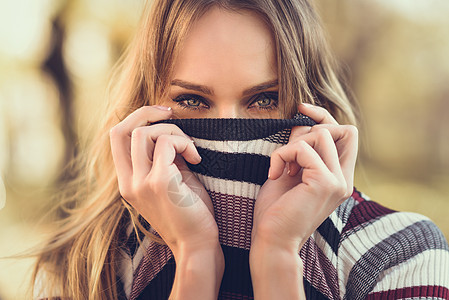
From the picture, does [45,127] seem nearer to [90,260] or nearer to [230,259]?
[90,260]

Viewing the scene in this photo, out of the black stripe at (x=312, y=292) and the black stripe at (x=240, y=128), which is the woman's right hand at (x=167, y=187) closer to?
the black stripe at (x=240, y=128)

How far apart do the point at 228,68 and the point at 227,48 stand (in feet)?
0.20

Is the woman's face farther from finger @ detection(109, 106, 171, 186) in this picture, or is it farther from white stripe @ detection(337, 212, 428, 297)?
white stripe @ detection(337, 212, 428, 297)

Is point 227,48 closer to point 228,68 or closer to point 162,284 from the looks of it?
point 228,68

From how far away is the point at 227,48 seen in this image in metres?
1.12

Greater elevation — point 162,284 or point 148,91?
point 148,91

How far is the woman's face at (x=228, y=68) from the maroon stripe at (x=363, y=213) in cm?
44

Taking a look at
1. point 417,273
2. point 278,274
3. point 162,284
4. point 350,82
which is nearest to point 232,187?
point 278,274

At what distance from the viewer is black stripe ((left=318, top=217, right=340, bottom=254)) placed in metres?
1.19

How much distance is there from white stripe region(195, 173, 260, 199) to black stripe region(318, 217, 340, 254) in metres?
0.25

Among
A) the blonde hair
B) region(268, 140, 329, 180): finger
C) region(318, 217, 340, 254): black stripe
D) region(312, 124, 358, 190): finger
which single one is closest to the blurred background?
the blonde hair

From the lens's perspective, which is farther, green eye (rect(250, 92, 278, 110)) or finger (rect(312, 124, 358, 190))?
green eye (rect(250, 92, 278, 110))

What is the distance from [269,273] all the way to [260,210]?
0.58 feet

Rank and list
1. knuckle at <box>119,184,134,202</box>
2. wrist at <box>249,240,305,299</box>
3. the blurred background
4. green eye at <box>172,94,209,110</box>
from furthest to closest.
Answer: the blurred background, green eye at <box>172,94,209,110</box>, knuckle at <box>119,184,134,202</box>, wrist at <box>249,240,305,299</box>
